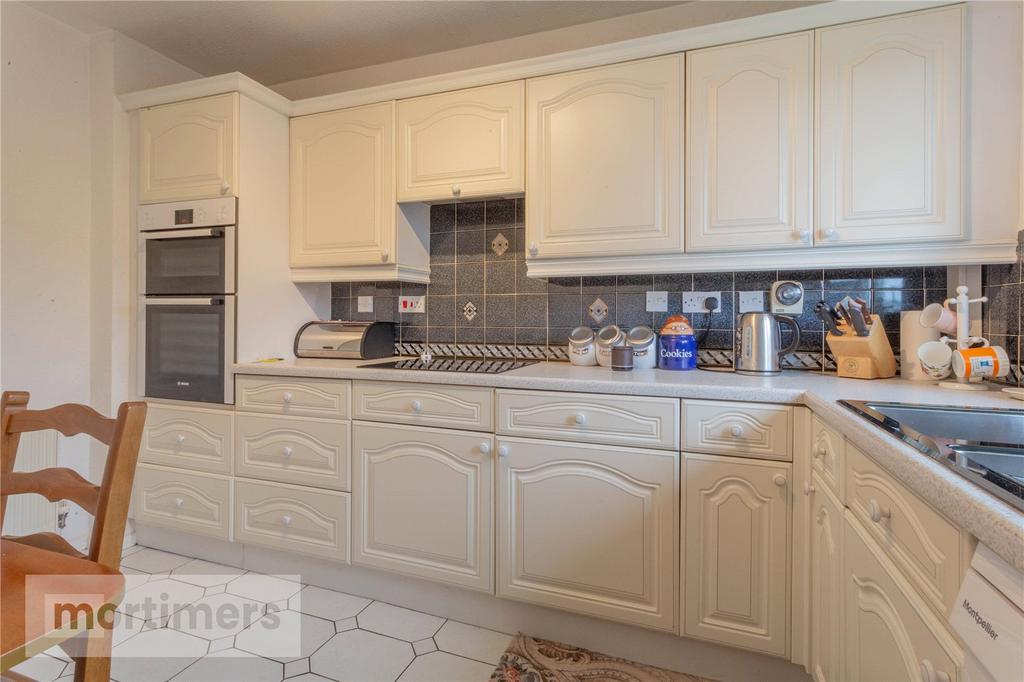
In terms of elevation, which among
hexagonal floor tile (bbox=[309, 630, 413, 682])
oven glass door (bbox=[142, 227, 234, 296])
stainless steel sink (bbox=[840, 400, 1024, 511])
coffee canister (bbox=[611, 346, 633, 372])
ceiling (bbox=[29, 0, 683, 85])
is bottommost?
hexagonal floor tile (bbox=[309, 630, 413, 682])

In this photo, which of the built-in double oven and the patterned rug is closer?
the patterned rug

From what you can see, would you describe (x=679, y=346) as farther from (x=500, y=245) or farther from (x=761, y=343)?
(x=500, y=245)

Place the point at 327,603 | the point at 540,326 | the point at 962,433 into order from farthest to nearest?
1. the point at 540,326
2. the point at 327,603
3. the point at 962,433

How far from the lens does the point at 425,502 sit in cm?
187

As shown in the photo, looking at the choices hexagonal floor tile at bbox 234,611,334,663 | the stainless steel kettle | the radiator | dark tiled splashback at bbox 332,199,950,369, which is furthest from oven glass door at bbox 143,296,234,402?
the stainless steel kettle

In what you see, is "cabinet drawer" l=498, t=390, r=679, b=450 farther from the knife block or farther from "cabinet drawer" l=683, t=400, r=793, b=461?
the knife block

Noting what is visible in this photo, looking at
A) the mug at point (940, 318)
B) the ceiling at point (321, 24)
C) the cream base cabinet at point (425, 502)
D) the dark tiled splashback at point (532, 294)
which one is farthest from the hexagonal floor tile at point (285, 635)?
the ceiling at point (321, 24)

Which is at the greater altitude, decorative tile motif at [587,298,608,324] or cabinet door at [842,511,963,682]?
decorative tile motif at [587,298,608,324]

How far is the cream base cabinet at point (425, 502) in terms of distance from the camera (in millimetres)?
1786

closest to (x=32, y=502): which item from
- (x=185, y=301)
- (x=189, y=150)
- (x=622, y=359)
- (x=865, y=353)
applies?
(x=185, y=301)

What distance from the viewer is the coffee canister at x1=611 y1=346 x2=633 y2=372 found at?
1.95 metres

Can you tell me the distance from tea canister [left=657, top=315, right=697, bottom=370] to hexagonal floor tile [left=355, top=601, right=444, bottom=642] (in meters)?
1.30

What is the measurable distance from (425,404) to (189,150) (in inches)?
64.0

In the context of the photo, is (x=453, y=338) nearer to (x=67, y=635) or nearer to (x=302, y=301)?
(x=302, y=301)
